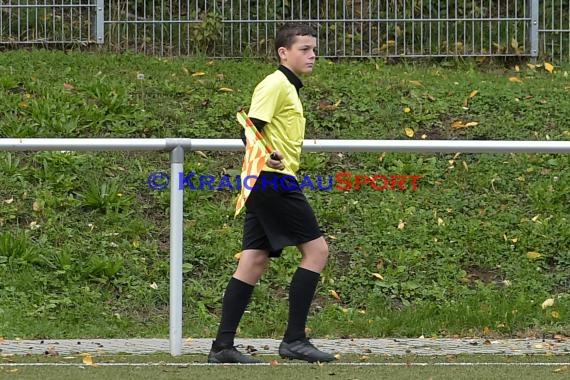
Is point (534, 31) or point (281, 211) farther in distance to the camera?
point (534, 31)

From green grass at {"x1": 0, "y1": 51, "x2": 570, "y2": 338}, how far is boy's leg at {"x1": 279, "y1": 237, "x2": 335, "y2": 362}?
5.56ft

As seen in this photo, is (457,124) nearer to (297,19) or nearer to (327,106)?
(327,106)

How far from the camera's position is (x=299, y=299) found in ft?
19.7

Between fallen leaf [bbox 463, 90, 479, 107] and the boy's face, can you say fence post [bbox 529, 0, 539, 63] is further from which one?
the boy's face

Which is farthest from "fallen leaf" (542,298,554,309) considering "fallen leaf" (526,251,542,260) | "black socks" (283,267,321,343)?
"black socks" (283,267,321,343)

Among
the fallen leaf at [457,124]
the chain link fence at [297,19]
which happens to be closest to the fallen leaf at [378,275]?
the fallen leaf at [457,124]

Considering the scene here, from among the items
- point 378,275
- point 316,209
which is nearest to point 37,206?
point 316,209

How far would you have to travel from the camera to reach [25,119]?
401 inches

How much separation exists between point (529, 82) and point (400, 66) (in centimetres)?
139

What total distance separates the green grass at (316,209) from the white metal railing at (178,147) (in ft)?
4.66

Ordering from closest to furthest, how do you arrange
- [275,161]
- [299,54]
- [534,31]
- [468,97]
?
1. [275,161]
2. [299,54]
3. [468,97]
4. [534,31]

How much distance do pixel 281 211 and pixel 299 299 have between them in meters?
0.49

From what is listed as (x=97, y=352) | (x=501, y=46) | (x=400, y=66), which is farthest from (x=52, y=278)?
(x=501, y=46)

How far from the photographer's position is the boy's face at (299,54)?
5.94 metres
